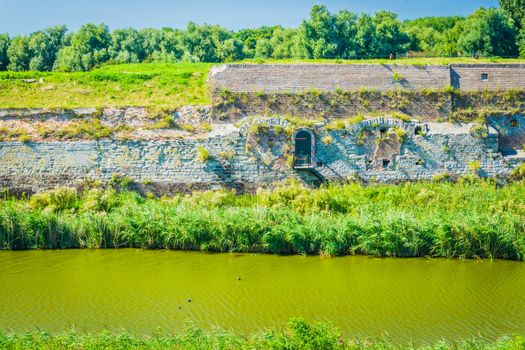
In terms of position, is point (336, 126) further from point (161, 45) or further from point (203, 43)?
point (161, 45)

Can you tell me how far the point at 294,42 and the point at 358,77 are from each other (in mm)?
18150

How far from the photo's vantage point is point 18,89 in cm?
2489

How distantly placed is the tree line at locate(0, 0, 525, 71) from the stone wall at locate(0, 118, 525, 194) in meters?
10.8

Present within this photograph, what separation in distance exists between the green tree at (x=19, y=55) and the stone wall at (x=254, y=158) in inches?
921

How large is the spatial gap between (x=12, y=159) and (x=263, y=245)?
425 inches

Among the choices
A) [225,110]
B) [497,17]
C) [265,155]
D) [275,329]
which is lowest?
[275,329]

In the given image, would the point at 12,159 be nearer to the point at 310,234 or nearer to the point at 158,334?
the point at 310,234

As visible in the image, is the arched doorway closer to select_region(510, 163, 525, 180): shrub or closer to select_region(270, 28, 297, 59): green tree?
select_region(510, 163, 525, 180): shrub

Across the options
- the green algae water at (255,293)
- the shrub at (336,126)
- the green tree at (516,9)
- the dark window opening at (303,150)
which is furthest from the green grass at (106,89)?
the green tree at (516,9)

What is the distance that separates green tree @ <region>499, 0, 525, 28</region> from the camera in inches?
1565

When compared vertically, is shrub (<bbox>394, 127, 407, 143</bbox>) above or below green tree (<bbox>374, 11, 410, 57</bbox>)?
below

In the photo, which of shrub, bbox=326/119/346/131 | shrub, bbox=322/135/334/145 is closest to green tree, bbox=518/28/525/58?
shrub, bbox=326/119/346/131

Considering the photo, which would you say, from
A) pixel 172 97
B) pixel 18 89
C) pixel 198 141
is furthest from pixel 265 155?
pixel 18 89

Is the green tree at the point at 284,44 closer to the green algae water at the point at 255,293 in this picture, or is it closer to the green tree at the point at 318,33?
the green tree at the point at 318,33
